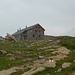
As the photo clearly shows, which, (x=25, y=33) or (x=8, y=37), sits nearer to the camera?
(x=8, y=37)

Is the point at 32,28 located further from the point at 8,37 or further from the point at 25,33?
the point at 8,37

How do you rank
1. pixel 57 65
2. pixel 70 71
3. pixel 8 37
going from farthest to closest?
pixel 8 37 → pixel 57 65 → pixel 70 71

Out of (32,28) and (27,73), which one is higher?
(32,28)

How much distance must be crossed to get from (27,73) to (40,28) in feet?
199

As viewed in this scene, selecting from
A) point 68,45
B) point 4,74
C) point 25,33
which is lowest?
point 4,74

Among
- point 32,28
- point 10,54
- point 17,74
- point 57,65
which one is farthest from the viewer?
point 32,28

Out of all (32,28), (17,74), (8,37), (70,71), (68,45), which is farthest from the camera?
(32,28)

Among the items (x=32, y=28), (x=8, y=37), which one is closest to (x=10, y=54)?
(x=8, y=37)

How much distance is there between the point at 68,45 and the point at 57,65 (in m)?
14.0

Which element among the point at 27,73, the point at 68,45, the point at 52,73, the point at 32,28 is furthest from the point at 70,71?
the point at 32,28

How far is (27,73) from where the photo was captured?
41.9 ft

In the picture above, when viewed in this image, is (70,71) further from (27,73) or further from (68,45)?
(68,45)

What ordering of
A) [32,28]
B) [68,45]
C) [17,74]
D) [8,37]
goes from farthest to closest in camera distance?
1. [32,28]
2. [8,37]
3. [68,45]
4. [17,74]

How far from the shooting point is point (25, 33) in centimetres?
7312
